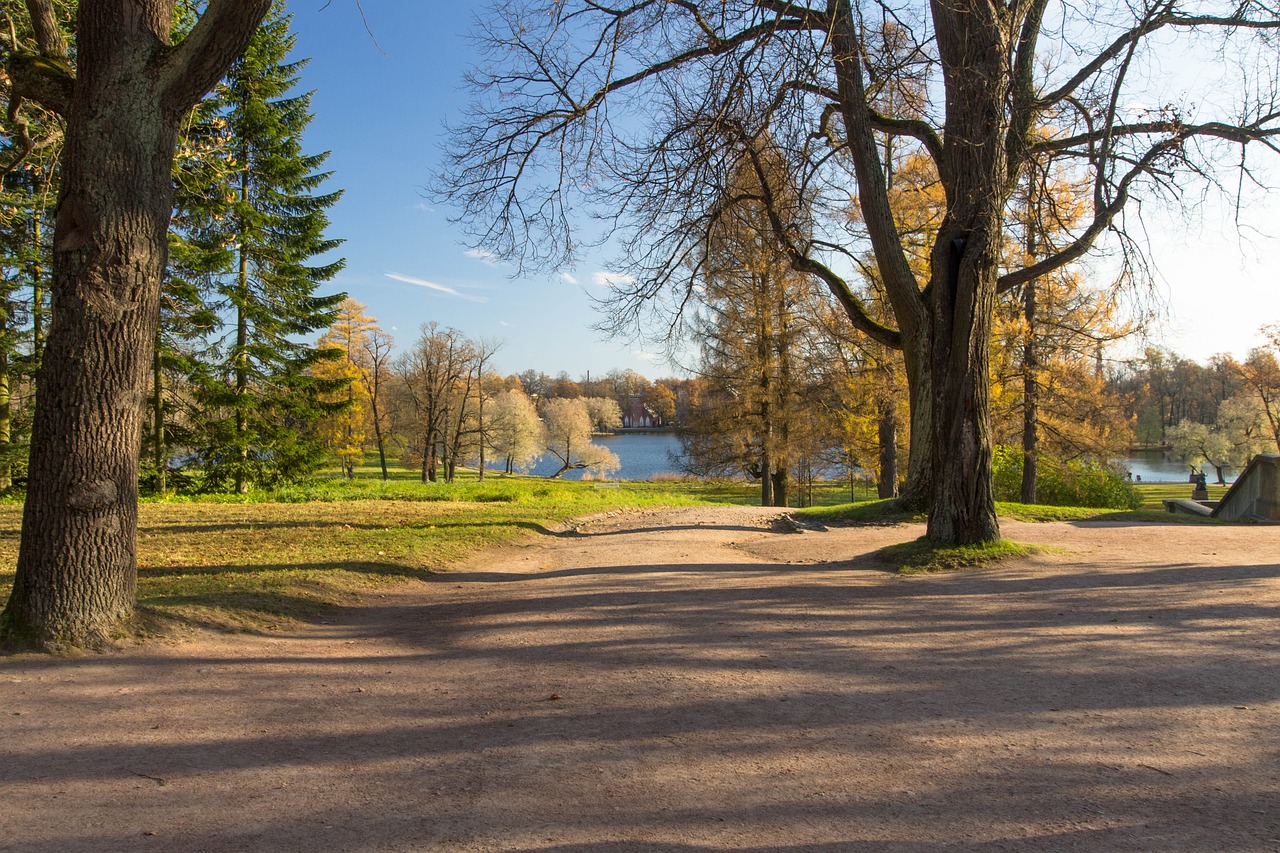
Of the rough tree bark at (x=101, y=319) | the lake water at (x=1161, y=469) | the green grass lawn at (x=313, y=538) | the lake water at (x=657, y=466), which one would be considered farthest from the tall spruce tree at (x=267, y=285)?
the lake water at (x=1161, y=469)

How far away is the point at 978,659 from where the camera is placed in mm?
4809

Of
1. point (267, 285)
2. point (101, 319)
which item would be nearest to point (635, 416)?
point (267, 285)

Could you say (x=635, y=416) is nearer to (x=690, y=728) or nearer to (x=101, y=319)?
(x=101, y=319)

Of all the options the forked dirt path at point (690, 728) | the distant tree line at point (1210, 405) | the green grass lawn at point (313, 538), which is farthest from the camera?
the distant tree line at point (1210, 405)

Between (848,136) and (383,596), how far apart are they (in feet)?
31.3

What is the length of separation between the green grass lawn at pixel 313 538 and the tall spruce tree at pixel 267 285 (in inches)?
158

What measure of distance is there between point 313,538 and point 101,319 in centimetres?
585

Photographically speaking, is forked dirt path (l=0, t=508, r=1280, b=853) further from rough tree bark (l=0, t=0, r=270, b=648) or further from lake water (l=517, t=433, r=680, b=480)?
lake water (l=517, t=433, r=680, b=480)

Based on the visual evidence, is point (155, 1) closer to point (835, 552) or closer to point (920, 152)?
point (835, 552)

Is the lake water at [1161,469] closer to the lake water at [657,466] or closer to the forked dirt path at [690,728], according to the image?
the lake water at [657,466]

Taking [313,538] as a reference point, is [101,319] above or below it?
above

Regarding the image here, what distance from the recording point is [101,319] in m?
5.29

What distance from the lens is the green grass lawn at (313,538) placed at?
270 inches

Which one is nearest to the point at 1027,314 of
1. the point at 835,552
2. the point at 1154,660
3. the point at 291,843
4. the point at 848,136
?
the point at 848,136
